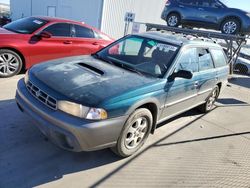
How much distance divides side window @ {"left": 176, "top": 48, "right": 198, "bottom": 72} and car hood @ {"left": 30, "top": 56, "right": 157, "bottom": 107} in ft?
2.44

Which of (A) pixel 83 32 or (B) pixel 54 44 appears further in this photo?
(A) pixel 83 32

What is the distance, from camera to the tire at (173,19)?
1036cm

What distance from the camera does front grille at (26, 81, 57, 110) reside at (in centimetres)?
321

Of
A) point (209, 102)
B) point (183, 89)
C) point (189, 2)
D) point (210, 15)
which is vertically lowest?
point (209, 102)

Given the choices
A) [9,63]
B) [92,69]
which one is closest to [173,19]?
[9,63]

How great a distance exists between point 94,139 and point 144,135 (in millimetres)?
1068

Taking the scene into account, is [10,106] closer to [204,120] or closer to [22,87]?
[22,87]

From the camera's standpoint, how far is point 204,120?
579cm

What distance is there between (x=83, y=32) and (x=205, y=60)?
12.2ft

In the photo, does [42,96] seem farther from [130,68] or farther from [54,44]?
[54,44]

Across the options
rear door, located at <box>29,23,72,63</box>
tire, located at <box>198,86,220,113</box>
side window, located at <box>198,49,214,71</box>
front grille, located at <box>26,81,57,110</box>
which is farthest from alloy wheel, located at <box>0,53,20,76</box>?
tire, located at <box>198,86,220,113</box>

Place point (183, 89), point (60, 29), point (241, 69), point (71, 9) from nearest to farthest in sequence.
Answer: point (183, 89), point (60, 29), point (241, 69), point (71, 9)

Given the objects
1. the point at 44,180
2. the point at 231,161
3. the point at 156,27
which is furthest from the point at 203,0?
the point at 44,180

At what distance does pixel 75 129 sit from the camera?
3008mm
